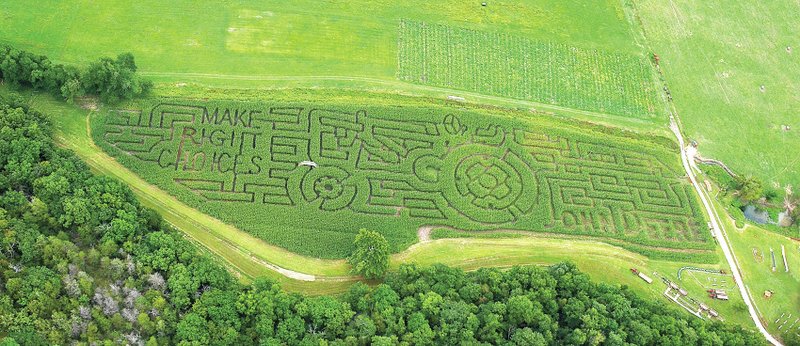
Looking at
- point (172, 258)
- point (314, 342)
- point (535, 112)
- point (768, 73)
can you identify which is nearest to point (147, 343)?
point (172, 258)

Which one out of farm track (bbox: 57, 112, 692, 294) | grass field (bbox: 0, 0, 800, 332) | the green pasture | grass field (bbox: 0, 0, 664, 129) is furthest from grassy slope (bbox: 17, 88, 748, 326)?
grass field (bbox: 0, 0, 664, 129)

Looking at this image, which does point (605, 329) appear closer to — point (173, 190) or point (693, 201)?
point (693, 201)

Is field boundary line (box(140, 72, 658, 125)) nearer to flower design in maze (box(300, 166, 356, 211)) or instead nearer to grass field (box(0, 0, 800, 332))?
grass field (box(0, 0, 800, 332))

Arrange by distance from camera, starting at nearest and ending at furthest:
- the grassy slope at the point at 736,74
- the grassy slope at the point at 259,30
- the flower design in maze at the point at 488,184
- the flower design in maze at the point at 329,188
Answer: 1. the flower design in maze at the point at 329,188
2. the flower design in maze at the point at 488,184
3. the grassy slope at the point at 259,30
4. the grassy slope at the point at 736,74

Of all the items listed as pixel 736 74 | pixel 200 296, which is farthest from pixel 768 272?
pixel 200 296

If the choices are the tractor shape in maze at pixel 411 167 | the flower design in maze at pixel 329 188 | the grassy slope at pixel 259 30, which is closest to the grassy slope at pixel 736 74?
the grassy slope at pixel 259 30

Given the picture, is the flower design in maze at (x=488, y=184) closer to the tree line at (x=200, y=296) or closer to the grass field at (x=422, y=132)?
the grass field at (x=422, y=132)
